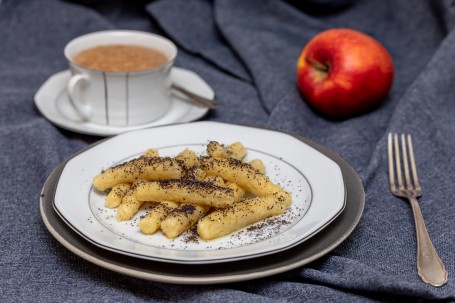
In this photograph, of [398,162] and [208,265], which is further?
[398,162]

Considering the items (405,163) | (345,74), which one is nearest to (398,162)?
(405,163)

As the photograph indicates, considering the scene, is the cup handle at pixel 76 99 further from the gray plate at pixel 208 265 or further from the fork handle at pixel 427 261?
the fork handle at pixel 427 261

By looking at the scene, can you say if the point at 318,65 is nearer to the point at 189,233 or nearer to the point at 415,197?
the point at 415,197

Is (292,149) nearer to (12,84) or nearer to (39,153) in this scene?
(39,153)

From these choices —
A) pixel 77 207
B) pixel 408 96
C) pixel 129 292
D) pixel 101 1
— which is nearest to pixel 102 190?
pixel 77 207

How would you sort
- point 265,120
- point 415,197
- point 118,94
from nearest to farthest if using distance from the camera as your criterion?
point 415,197, point 118,94, point 265,120

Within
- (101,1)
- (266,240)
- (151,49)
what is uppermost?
(266,240)

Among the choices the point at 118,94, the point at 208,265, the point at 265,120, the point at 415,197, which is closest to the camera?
the point at 208,265
